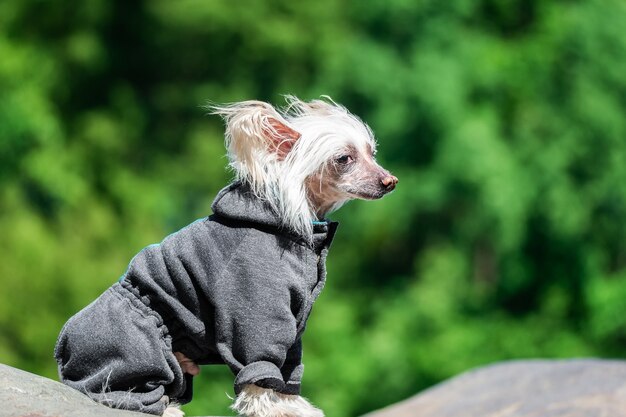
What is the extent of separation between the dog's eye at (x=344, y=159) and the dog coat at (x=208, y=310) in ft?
1.08

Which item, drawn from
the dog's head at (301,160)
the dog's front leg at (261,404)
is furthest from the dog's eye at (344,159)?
the dog's front leg at (261,404)

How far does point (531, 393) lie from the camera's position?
8.55 m

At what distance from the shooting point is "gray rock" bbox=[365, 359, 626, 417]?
26.0 feet

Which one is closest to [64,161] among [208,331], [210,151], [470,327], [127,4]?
[210,151]

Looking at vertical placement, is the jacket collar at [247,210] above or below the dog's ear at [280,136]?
below

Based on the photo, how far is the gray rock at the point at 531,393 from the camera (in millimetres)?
7926

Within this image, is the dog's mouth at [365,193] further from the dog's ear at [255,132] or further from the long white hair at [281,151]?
the dog's ear at [255,132]

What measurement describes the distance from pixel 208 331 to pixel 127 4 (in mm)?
30671

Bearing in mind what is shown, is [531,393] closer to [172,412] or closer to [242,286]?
[172,412]

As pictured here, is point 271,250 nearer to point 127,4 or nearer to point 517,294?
point 517,294

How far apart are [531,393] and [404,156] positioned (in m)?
20.6

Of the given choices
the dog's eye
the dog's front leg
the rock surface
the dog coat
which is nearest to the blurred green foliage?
the rock surface

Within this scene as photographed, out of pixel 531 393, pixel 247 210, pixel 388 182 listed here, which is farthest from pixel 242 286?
pixel 531 393

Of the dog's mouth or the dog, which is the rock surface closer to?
the dog
